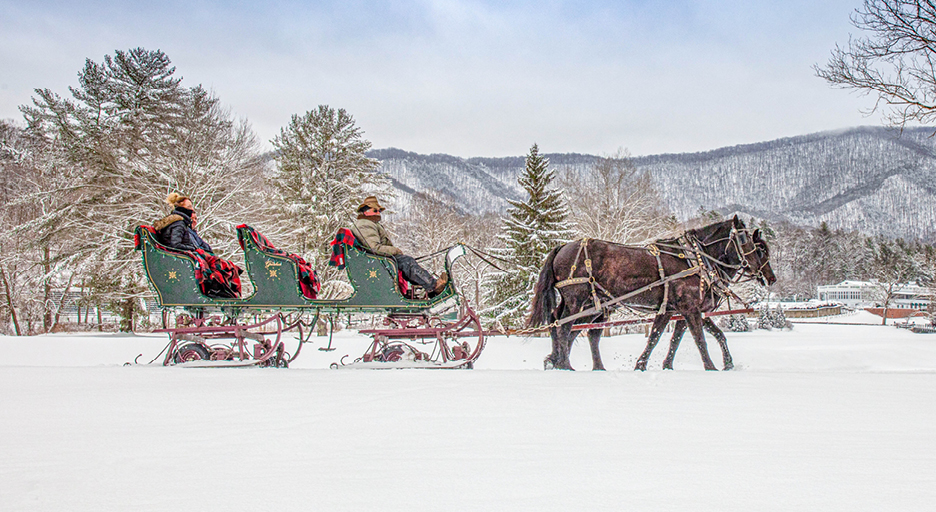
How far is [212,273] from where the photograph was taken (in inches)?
277

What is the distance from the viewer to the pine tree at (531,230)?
21.2 metres

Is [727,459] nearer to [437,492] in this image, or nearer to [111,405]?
[437,492]

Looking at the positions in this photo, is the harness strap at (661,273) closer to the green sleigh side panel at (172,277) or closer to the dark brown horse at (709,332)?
the dark brown horse at (709,332)

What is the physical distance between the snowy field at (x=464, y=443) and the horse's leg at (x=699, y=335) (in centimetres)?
167

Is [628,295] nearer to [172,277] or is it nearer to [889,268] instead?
[172,277]

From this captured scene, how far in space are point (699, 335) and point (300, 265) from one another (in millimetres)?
4953

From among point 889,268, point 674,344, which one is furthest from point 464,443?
point 889,268

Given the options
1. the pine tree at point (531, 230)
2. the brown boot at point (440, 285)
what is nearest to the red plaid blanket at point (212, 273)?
the brown boot at point (440, 285)

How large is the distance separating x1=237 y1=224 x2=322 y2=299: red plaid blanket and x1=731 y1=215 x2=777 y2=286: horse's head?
5465 millimetres

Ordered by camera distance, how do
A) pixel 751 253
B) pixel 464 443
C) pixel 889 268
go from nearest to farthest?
pixel 464 443, pixel 751 253, pixel 889 268

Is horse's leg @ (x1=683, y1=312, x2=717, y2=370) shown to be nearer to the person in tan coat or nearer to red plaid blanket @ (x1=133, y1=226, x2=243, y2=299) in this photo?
the person in tan coat

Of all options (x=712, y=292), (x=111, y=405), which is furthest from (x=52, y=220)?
(x=712, y=292)

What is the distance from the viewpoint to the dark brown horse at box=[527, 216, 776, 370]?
23.2 feet

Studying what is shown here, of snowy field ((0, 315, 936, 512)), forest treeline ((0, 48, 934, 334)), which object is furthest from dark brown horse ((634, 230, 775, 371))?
forest treeline ((0, 48, 934, 334))
